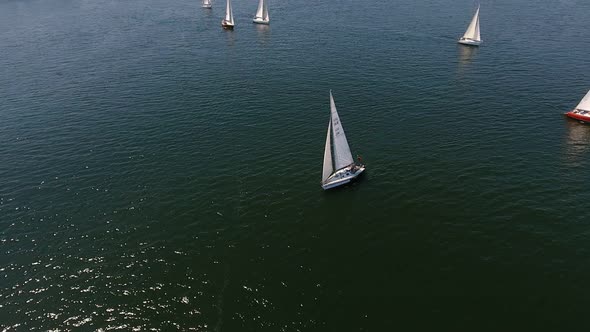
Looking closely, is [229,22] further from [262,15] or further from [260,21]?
[262,15]

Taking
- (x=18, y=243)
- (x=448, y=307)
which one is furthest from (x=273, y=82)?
(x=448, y=307)

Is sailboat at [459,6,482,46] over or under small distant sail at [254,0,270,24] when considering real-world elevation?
under

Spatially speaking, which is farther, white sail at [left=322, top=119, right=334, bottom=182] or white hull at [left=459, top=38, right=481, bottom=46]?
white hull at [left=459, top=38, right=481, bottom=46]

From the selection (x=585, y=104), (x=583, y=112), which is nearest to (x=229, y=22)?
(x=585, y=104)

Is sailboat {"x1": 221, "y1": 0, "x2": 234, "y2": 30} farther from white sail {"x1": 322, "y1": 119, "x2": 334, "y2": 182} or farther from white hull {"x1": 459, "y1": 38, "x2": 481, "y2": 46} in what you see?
white sail {"x1": 322, "y1": 119, "x2": 334, "y2": 182}

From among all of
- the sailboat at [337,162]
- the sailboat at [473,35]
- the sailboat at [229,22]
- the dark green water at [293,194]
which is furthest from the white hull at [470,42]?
the sailboat at [229,22]

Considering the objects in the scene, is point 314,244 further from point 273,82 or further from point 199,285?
point 273,82

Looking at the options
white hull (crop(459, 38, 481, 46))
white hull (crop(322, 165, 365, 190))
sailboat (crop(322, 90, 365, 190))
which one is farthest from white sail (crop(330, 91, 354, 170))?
white hull (crop(459, 38, 481, 46))
